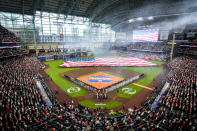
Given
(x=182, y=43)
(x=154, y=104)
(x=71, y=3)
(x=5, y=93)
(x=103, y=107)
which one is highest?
(x=71, y=3)

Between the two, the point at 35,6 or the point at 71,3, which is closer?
the point at 35,6

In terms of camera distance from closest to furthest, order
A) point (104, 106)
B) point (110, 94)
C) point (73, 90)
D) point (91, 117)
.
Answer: point (91, 117) → point (104, 106) → point (110, 94) → point (73, 90)

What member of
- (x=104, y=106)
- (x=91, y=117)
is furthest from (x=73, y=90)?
(x=91, y=117)

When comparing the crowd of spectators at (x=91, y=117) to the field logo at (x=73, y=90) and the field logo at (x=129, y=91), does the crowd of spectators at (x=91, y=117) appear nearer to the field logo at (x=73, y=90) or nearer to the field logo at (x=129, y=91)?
the field logo at (x=129, y=91)

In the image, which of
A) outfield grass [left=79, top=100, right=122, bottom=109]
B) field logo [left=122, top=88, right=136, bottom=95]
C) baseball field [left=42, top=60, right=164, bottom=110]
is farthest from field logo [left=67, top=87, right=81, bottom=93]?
field logo [left=122, top=88, right=136, bottom=95]

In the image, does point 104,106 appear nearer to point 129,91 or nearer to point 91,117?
point 91,117

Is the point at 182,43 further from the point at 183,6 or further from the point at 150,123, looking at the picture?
the point at 150,123

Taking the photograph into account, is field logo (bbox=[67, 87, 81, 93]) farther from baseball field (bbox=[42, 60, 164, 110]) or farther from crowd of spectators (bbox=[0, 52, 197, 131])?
crowd of spectators (bbox=[0, 52, 197, 131])

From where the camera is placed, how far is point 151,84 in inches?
1021

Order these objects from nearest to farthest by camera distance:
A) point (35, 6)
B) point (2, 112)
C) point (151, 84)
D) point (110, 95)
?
point (2, 112) < point (110, 95) < point (151, 84) < point (35, 6)

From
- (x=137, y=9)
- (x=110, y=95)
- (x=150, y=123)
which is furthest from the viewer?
(x=137, y=9)

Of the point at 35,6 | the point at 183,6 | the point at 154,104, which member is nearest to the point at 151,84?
the point at 154,104

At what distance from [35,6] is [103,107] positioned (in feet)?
155

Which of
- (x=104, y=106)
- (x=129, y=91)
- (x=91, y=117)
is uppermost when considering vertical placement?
Answer: (x=129, y=91)
